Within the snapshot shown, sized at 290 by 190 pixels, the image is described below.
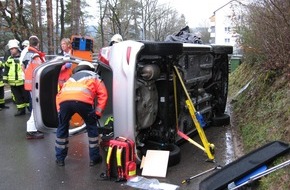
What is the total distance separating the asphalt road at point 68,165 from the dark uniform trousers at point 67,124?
233 mm

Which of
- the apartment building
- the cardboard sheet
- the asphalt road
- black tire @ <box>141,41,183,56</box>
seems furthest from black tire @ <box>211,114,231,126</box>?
the apartment building

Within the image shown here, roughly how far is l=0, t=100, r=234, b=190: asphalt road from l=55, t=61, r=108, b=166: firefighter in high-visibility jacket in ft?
0.98

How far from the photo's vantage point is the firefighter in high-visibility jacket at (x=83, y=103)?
501cm

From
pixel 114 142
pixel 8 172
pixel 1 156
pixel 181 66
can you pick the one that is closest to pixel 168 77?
pixel 181 66

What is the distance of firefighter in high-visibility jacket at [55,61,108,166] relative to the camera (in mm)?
5012

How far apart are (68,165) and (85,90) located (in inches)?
47.6

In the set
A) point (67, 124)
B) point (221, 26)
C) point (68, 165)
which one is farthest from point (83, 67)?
point (221, 26)

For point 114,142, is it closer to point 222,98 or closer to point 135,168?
point 135,168

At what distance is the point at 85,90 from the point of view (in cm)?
503

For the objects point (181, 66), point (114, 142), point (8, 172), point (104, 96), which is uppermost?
point (181, 66)

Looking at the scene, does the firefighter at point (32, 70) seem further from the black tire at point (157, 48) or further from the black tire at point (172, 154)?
the black tire at point (157, 48)

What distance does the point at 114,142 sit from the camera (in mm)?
4762

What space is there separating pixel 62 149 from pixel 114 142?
1.01 m

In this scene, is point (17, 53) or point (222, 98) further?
point (17, 53)
